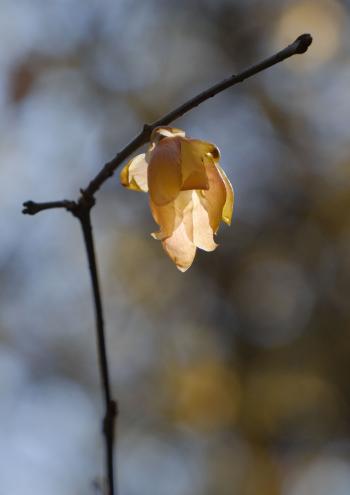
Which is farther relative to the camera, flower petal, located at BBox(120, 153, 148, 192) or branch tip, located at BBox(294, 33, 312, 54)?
flower petal, located at BBox(120, 153, 148, 192)

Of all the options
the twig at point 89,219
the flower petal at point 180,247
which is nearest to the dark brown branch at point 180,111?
the twig at point 89,219

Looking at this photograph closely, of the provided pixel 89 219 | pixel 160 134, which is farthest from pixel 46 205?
pixel 160 134

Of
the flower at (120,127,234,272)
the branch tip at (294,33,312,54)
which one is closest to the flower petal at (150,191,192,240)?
the flower at (120,127,234,272)

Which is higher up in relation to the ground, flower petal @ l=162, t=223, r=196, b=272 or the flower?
the flower

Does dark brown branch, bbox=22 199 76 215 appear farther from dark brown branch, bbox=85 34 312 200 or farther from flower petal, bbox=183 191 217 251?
flower petal, bbox=183 191 217 251

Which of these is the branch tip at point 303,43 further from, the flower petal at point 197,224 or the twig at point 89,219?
the flower petal at point 197,224

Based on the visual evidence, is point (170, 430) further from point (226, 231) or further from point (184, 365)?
point (226, 231)

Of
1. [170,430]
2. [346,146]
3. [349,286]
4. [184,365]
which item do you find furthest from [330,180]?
[170,430]
